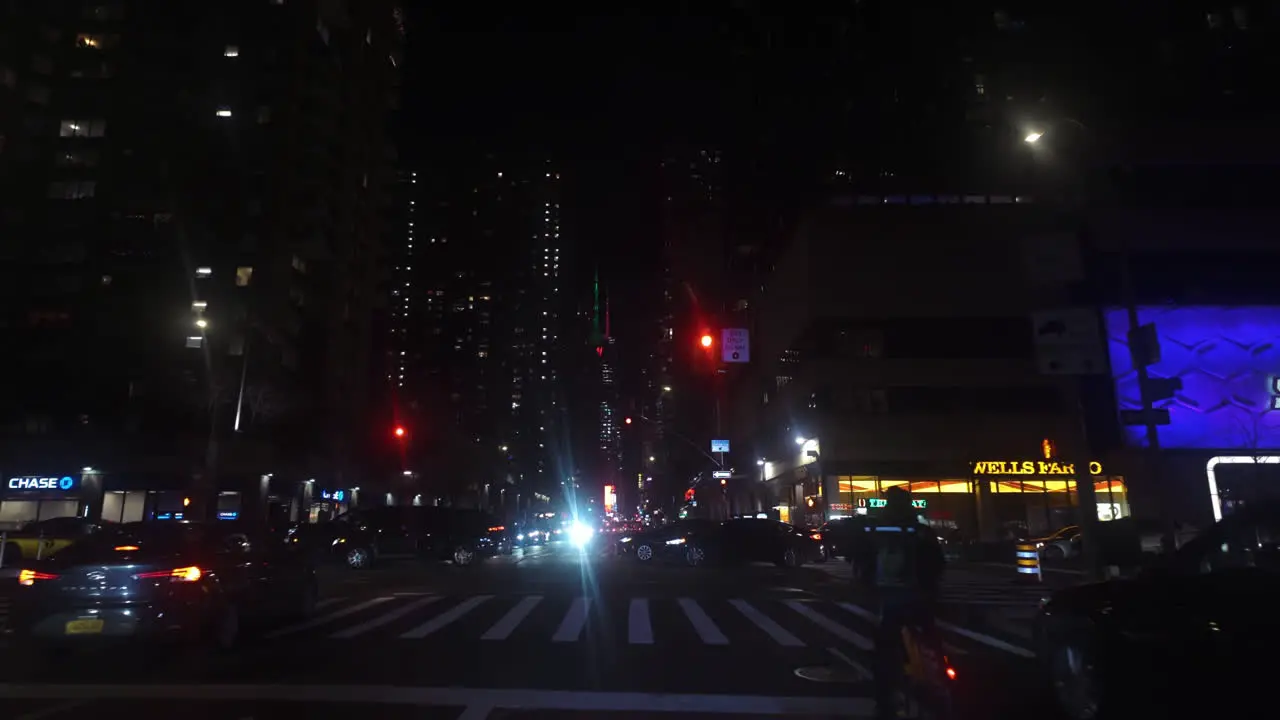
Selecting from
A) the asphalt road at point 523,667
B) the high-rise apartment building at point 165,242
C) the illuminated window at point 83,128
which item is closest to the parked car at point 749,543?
the asphalt road at point 523,667

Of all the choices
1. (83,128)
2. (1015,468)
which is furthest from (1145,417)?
(83,128)

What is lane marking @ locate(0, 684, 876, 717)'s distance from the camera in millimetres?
6977

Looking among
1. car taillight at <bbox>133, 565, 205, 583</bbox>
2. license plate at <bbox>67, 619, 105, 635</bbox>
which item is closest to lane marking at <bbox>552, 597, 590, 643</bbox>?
car taillight at <bbox>133, 565, 205, 583</bbox>

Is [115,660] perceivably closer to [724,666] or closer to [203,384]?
[724,666]

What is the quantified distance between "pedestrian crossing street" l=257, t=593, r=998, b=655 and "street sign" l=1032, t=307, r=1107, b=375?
4.20 meters

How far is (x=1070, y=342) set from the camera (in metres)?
10.5

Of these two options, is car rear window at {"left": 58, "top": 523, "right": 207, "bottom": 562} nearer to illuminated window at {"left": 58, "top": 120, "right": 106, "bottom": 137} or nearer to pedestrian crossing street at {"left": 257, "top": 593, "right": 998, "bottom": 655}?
pedestrian crossing street at {"left": 257, "top": 593, "right": 998, "bottom": 655}

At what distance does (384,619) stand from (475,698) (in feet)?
20.5

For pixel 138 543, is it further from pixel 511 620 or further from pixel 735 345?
pixel 735 345

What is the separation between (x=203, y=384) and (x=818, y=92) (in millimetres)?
48832

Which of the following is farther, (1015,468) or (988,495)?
(988,495)

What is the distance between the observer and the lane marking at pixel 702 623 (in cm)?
1087

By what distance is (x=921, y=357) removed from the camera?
41219 millimetres

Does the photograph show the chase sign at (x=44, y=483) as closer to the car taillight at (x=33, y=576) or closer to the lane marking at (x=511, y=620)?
the lane marking at (x=511, y=620)
